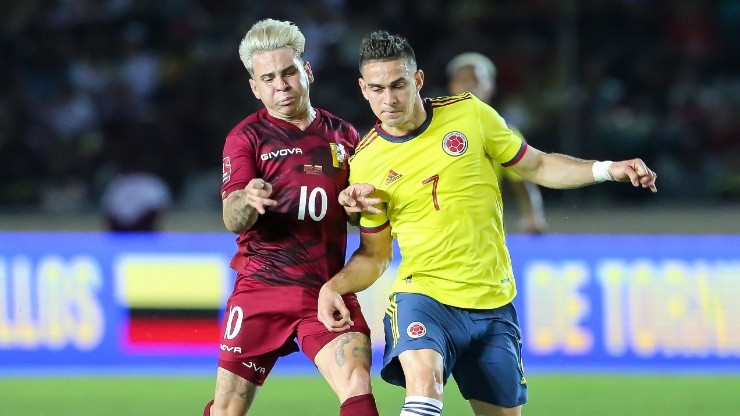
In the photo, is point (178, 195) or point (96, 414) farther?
point (178, 195)

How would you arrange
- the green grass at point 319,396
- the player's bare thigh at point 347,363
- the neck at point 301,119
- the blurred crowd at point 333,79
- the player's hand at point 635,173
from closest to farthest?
the player's hand at point 635,173, the player's bare thigh at point 347,363, the neck at point 301,119, the green grass at point 319,396, the blurred crowd at point 333,79

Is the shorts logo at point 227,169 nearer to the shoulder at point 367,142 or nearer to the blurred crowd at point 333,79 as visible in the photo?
the shoulder at point 367,142

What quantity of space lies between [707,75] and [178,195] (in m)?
5.65

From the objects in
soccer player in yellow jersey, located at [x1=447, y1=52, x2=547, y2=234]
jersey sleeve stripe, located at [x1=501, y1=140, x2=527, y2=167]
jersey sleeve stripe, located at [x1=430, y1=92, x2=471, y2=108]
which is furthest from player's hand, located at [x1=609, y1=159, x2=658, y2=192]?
soccer player in yellow jersey, located at [x1=447, y1=52, x2=547, y2=234]

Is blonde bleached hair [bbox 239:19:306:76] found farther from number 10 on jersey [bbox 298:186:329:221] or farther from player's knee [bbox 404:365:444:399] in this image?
player's knee [bbox 404:365:444:399]

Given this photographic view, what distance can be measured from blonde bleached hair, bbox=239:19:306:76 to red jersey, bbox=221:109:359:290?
1.01 feet

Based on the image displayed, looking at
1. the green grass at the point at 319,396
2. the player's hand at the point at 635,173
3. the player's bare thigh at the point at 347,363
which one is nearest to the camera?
the player's hand at the point at 635,173

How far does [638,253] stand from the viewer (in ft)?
30.6

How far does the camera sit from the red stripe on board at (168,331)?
9.28 m

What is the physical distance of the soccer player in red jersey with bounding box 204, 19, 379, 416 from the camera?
211 inches

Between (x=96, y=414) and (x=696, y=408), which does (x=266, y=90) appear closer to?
(x=96, y=414)

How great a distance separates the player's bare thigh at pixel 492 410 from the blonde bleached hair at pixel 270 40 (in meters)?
1.71

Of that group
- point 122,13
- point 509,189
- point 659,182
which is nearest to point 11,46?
point 122,13

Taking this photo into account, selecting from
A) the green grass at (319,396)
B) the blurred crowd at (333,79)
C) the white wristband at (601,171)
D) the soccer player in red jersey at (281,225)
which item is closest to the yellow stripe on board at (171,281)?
the green grass at (319,396)
